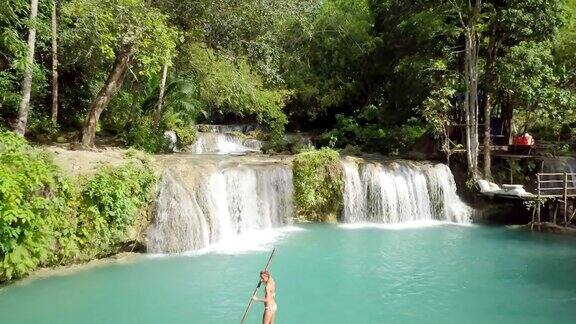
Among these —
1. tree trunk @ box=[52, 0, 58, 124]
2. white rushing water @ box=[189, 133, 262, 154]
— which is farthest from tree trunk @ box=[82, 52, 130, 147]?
white rushing water @ box=[189, 133, 262, 154]

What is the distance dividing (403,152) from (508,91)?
5630 mm

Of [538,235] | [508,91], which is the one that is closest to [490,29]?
[508,91]

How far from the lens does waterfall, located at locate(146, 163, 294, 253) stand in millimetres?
11586

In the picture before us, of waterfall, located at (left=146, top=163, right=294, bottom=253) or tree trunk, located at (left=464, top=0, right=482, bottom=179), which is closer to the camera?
waterfall, located at (left=146, top=163, right=294, bottom=253)

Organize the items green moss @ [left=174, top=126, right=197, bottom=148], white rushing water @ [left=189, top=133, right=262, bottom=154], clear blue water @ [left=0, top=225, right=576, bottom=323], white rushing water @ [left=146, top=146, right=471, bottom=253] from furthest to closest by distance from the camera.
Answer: white rushing water @ [left=189, top=133, right=262, bottom=154] < green moss @ [left=174, top=126, right=197, bottom=148] < white rushing water @ [left=146, top=146, right=471, bottom=253] < clear blue water @ [left=0, top=225, right=576, bottom=323]

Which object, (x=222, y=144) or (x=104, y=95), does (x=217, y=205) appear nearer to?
(x=104, y=95)

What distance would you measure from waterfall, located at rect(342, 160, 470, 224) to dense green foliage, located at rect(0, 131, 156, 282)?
7084 millimetres

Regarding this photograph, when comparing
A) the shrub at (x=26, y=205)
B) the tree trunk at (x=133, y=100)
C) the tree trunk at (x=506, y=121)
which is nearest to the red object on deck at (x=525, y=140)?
the tree trunk at (x=506, y=121)

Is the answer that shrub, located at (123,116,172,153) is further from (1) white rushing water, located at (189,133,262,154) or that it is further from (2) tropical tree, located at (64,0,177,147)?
(2) tropical tree, located at (64,0,177,147)

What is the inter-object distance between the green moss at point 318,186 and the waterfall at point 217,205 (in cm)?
35

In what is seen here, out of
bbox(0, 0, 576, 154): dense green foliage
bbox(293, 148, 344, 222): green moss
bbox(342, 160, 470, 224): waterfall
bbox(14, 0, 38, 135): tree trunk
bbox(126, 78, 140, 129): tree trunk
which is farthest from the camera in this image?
bbox(126, 78, 140, 129): tree trunk

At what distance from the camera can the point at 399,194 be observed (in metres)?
16.1

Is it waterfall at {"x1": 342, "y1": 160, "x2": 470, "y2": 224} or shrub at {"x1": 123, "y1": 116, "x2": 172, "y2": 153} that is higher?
shrub at {"x1": 123, "y1": 116, "x2": 172, "y2": 153}

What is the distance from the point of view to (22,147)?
975 centimetres
